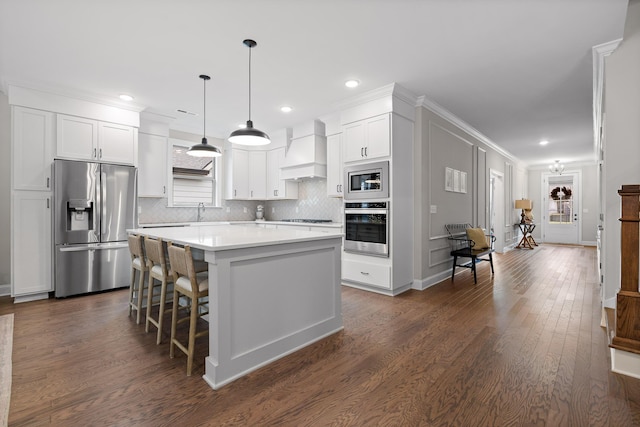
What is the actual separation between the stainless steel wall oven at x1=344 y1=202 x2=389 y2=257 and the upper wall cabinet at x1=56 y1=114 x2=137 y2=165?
10.9 feet

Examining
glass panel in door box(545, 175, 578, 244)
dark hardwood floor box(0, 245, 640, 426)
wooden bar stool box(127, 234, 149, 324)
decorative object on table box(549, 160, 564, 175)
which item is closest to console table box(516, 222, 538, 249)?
glass panel in door box(545, 175, 578, 244)

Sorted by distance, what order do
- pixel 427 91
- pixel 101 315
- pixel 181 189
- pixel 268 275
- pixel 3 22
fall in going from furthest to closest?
pixel 181 189, pixel 427 91, pixel 101 315, pixel 3 22, pixel 268 275

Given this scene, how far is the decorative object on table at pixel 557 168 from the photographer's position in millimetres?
9453

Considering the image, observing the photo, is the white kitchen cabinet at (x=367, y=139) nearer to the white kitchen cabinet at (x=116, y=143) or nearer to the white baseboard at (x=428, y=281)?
the white baseboard at (x=428, y=281)

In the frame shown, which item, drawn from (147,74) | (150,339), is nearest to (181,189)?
(147,74)

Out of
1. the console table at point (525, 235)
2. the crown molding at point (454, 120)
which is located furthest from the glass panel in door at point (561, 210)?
the crown molding at point (454, 120)

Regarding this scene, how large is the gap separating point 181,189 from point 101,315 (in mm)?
2996

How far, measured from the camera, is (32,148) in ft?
12.3

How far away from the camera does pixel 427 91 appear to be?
4.04 meters

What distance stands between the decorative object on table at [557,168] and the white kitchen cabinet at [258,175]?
356 inches

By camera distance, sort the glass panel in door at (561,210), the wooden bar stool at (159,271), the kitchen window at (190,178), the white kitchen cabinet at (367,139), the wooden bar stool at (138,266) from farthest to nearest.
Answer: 1. the glass panel in door at (561,210)
2. the kitchen window at (190,178)
3. the white kitchen cabinet at (367,139)
4. the wooden bar stool at (138,266)
5. the wooden bar stool at (159,271)

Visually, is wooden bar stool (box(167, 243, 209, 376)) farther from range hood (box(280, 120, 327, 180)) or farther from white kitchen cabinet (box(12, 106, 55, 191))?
range hood (box(280, 120, 327, 180))

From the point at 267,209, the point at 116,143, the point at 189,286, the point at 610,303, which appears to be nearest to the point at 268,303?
the point at 189,286

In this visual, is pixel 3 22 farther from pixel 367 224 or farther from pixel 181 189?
pixel 367 224
